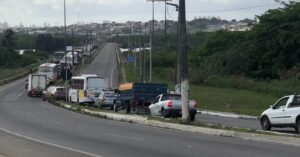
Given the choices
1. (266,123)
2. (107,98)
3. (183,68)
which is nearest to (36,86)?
(107,98)

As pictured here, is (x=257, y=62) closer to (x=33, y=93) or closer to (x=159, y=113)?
(x=33, y=93)

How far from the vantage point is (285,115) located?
26.8 meters

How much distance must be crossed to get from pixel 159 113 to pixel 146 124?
5.04 meters

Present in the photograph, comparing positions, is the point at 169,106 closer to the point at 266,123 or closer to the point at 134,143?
the point at 266,123

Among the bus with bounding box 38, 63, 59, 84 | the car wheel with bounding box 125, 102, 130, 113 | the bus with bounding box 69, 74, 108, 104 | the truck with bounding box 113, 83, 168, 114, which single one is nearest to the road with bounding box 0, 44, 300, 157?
the truck with bounding box 113, 83, 168, 114

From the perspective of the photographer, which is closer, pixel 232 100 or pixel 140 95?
pixel 140 95

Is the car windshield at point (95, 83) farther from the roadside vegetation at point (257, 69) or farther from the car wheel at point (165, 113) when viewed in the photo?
the car wheel at point (165, 113)

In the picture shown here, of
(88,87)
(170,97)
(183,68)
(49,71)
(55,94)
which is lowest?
(55,94)

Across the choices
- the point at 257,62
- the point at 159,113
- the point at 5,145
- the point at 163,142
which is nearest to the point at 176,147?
the point at 163,142

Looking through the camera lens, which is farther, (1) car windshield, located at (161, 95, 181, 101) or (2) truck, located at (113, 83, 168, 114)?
(2) truck, located at (113, 83, 168, 114)

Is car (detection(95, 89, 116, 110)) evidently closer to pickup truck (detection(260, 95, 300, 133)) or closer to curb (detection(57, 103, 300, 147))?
curb (detection(57, 103, 300, 147))

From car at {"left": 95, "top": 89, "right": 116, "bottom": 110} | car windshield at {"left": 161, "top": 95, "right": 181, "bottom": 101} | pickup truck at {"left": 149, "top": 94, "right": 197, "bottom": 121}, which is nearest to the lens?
pickup truck at {"left": 149, "top": 94, "right": 197, "bottom": 121}

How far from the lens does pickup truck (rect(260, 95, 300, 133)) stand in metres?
26.0

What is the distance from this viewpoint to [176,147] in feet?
68.6
